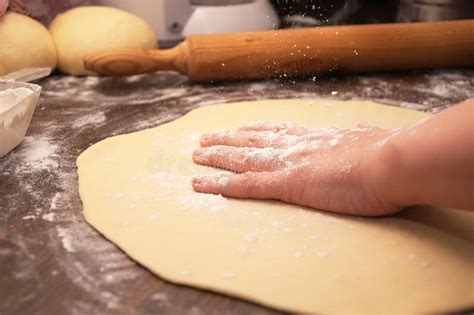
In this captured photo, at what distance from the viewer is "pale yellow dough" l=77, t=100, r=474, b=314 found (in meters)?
0.75

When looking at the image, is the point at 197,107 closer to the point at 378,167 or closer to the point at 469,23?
the point at 378,167

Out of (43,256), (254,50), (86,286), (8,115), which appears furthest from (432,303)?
(254,50)

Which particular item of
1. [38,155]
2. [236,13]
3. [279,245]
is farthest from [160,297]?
[236,13]

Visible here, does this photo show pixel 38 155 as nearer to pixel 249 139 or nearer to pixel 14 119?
pixel 14 119

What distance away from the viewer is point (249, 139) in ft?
3.76

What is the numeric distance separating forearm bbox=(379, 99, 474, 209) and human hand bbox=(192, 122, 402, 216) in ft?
0.11

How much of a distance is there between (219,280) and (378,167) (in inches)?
11.5

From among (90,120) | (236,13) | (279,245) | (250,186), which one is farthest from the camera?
(236,13)

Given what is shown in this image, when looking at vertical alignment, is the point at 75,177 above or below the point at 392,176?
below

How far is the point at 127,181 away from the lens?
3.58 feet

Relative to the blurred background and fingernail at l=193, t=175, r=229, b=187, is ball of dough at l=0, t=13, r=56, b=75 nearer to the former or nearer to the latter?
the blurred background

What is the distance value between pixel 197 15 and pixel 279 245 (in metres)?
1.33

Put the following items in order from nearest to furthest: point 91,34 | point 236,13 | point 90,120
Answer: point 90,120
point 91,34
point 236,13

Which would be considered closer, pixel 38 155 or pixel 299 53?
pixel 38 155
